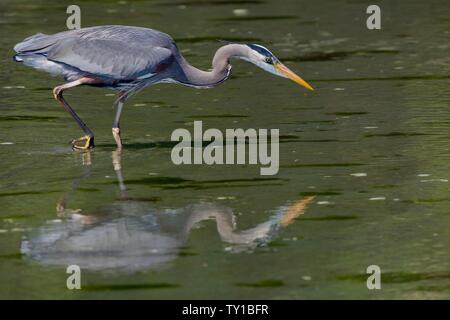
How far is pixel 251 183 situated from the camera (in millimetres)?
12078

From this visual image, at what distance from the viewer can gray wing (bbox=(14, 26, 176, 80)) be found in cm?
1385

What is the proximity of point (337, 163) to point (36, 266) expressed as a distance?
13.8ft

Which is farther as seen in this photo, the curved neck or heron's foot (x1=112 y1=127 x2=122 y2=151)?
the curved neck

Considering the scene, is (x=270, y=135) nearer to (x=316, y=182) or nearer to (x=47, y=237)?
(x=316, y=182)

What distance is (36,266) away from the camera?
374 inches

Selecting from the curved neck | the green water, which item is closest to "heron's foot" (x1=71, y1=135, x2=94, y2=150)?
the green water

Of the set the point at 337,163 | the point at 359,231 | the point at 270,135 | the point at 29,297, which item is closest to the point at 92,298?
the point at 29,297

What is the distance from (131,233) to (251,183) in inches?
81.5

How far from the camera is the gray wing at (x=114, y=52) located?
13.9m

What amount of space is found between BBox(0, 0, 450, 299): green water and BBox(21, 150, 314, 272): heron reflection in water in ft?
0.08

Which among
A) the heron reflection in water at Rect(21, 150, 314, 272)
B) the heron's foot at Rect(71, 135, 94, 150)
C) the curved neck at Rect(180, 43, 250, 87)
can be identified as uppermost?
the curved neck at Rect(180, 43, 250, 87)

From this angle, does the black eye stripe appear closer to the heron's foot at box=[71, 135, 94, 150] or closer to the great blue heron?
the great blue heron

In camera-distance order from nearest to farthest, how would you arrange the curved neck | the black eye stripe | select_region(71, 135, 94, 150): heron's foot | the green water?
the green water < select_region(71, 135, 94, 150): heron's foot < the black eye stripe < the curved neck
